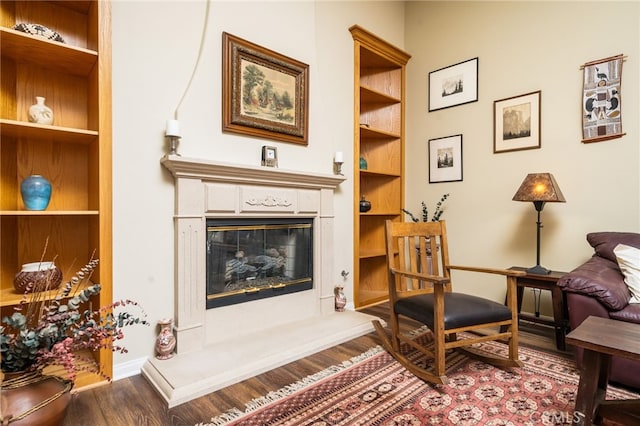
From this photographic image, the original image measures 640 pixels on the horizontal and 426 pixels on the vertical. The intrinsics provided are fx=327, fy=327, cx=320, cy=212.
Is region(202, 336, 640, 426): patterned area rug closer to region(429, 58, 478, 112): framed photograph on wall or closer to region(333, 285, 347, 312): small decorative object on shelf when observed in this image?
region(333, 285, 347, 312): small decorative object on shelf

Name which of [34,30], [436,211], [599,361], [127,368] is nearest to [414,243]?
[599,361]

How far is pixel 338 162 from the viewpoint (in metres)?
3.00

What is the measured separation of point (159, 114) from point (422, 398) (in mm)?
2284

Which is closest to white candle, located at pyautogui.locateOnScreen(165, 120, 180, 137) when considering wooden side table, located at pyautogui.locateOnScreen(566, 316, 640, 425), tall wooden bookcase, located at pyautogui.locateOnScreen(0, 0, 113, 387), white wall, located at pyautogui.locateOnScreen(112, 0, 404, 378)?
white wall, located at pyautogui.locateOnScreen(112, 0, 404, 378)

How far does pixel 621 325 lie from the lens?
148 centimetres

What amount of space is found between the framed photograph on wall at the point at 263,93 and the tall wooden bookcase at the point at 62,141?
765 mm

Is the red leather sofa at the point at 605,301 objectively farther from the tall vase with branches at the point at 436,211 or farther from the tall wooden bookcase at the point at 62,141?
the tall wooden bookcase at the point at 62,141

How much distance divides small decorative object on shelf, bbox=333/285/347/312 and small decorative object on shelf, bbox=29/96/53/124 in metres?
2.38

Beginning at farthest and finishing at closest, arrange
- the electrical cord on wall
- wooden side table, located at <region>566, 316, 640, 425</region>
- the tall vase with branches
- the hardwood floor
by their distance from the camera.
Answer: the tall vase with branches < the electrical cord on wall < the hardwood floor < wooden side table, located at <region>566, 316, 640, 425</region>

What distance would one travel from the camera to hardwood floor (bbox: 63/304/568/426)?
1.55 metres

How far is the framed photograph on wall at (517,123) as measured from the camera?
9.57 feet

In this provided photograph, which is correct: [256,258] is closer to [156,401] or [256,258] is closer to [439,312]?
[156,401]

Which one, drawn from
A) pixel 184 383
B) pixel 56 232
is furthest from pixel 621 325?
pixel 56 232

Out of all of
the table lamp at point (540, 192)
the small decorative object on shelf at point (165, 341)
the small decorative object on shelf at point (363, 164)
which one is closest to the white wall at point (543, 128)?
the table lamp at point (540, 192)
